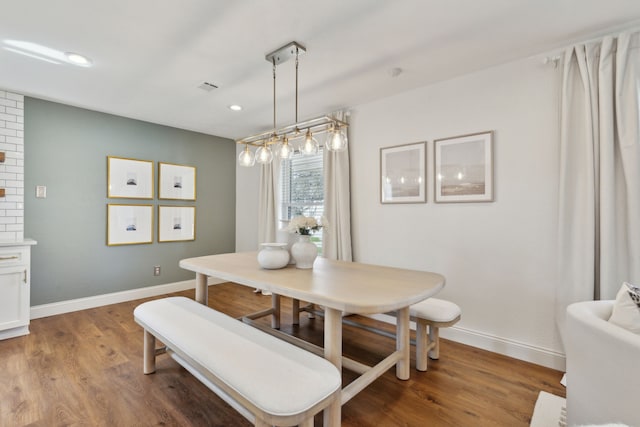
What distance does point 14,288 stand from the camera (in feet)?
9.02

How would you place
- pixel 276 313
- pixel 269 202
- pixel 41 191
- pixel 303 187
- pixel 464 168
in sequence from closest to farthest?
pixel 464 168 < pixel 276 313 < pixel 41 191 < pixel 303 187 < pixel 269 202

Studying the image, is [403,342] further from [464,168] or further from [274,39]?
[274,39]

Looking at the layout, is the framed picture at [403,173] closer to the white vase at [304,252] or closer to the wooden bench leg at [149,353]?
the white vase at [304,252]

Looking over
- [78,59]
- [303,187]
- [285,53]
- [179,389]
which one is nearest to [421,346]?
[179,389]

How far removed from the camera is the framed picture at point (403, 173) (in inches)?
114

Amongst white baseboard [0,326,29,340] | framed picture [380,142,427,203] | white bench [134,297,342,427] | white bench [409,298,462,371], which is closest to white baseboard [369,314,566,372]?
white bench [409,298,462,371]

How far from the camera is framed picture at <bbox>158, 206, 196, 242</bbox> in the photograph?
4129 mm

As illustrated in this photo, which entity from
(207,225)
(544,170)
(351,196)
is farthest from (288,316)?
(544,170)

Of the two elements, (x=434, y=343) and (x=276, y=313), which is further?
(x=276, y=313)

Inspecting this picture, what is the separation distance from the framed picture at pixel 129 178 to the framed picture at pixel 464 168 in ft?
12.2

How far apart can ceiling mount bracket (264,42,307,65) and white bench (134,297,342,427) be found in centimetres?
196

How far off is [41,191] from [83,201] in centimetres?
38

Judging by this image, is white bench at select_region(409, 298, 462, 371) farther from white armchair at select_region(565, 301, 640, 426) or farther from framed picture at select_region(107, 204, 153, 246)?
framed picture at select_region(107, 204, 153, 246)

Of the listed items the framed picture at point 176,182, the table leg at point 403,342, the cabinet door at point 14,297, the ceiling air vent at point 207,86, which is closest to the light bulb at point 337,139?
the table leg at point 403,342
